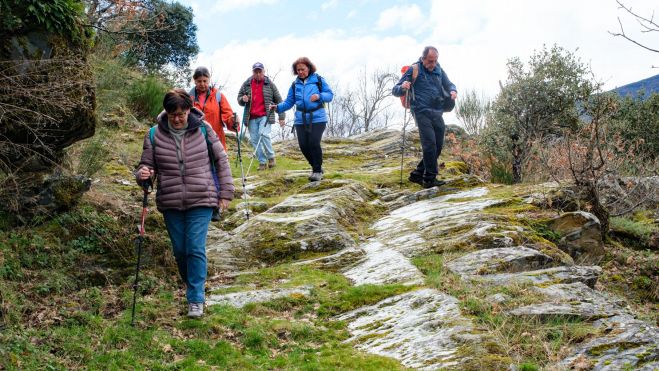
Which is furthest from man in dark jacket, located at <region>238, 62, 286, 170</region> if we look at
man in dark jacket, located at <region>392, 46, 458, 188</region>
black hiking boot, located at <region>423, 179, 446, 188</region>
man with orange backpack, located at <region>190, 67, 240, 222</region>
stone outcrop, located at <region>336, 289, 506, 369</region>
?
stone outcrop, located at <region>336, 289, 506, 369</region>

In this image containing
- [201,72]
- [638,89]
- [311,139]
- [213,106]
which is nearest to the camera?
[201,72]

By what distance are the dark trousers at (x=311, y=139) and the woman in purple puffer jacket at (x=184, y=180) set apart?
4792mm

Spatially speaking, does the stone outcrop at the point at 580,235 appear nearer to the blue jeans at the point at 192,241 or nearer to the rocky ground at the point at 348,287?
the rocky ground at the point at 348,287

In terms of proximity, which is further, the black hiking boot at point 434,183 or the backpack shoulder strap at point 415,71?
the black hiking boot at point 434,183

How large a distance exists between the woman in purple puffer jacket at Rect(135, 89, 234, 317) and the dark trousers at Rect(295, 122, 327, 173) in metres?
4.79

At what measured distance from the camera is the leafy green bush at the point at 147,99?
53.7 ft

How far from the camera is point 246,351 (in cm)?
543

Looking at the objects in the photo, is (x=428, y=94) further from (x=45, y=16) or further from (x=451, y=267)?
(x=45, y=16)

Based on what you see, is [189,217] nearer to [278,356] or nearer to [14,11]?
[278,356]

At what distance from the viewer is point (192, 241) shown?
20.1 ft

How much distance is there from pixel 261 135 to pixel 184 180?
7.09 meters

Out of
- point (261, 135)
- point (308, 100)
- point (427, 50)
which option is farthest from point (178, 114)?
point (261, 135)

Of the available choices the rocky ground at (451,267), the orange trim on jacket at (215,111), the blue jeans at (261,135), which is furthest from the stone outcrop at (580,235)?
the blue jeans at (261,135)

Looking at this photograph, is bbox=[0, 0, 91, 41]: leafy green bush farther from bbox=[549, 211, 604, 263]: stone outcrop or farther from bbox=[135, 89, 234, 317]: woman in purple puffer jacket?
bbox=[549, 211, 604, 263]: stone outcrop
